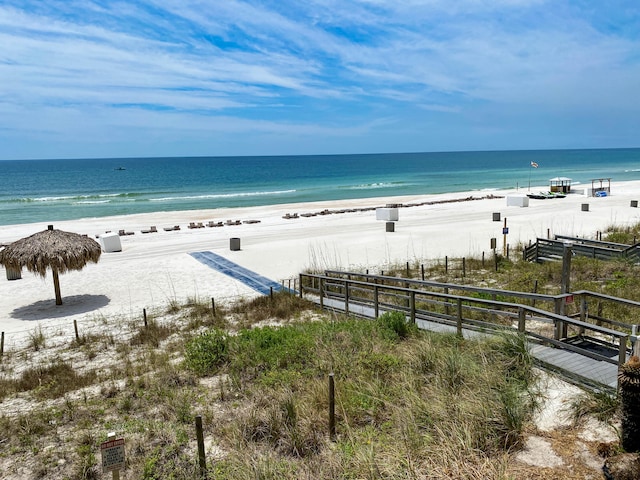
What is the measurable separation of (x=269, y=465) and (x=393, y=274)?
41.4ft

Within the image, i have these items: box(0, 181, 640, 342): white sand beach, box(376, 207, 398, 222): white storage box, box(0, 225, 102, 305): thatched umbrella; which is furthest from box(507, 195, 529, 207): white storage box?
box(0, 225, 102, 305): thatched umbrella

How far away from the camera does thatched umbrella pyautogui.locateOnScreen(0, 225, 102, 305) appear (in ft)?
48.6

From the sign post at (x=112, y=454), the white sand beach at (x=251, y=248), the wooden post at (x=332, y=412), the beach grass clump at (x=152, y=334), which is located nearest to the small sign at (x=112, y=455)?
the sign post at (x=112, y=454)

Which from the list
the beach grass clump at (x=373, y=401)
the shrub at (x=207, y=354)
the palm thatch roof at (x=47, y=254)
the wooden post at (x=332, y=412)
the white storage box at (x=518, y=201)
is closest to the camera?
the beach grass clump at (x=373, y=401)

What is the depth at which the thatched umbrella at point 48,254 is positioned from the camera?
48.6 feet

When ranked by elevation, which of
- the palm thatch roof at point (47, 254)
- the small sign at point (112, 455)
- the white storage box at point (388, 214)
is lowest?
the small sign at point (112, 455)

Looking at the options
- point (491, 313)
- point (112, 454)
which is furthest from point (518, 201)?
point (112, 454)

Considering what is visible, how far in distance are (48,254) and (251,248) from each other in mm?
11504

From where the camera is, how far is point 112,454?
15.7 ft

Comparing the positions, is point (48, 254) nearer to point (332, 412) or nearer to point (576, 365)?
point (332, 412)

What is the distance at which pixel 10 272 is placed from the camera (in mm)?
19734

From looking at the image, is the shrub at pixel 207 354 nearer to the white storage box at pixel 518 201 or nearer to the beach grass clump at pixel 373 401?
the beach grass clump at pixel 373 401

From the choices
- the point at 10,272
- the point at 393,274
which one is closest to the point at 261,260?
Result: the point at 393,274

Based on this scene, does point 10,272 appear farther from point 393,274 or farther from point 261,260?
point 393,274
